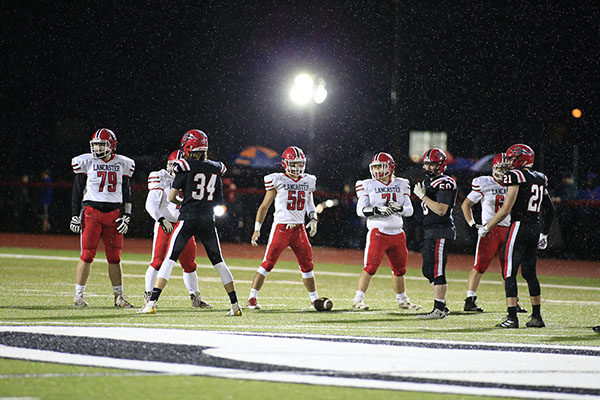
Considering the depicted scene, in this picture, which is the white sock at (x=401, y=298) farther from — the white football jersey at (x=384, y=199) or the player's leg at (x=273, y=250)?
the player's leg at (x=273, y=250)

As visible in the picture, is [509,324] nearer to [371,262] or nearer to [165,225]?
[371,262]

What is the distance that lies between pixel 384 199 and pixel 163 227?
258 centimetres

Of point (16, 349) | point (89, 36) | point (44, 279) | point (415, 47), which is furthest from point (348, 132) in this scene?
point (16, 349)

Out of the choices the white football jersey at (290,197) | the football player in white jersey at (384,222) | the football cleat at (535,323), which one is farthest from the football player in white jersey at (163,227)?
the football cleat at (535,323)

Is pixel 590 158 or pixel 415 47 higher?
pixel 415 47

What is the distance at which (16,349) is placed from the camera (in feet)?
22.6

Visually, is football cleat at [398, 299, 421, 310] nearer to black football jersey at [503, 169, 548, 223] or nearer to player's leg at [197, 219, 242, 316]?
black football jersey at [503, 169, 548, 223]

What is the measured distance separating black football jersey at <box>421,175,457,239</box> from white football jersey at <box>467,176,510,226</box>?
997mm

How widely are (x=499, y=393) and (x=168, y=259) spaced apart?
4.76 metres

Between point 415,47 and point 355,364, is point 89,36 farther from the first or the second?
point 355,364

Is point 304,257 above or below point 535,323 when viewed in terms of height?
above

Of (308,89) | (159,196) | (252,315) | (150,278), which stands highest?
(308,89)

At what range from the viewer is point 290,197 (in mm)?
11133

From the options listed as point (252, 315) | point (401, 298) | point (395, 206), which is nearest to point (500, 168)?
point (395, 206)
